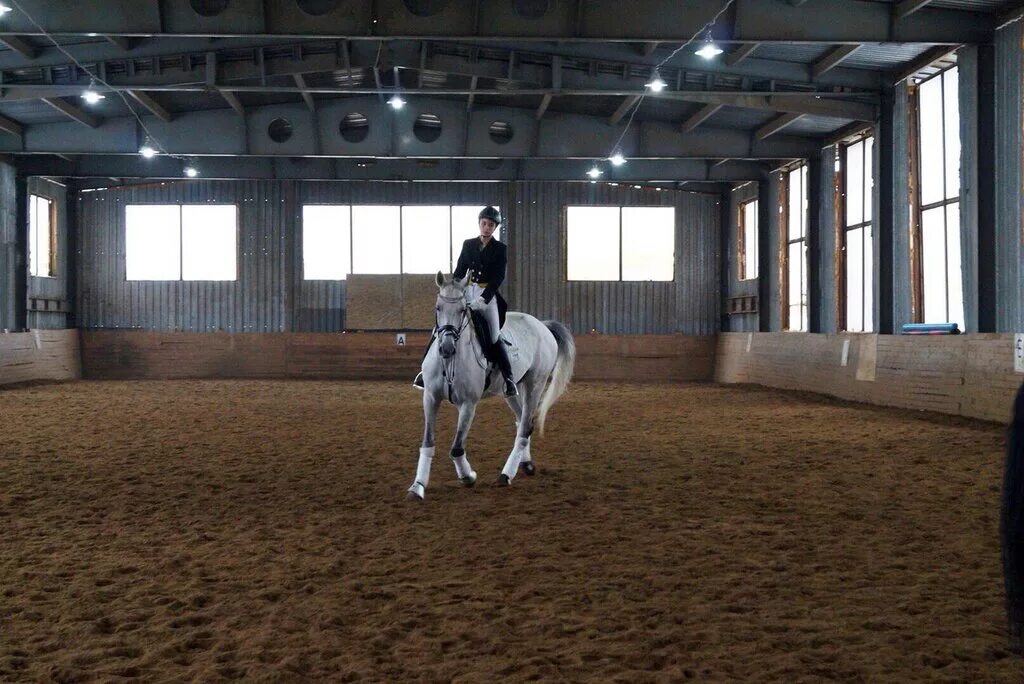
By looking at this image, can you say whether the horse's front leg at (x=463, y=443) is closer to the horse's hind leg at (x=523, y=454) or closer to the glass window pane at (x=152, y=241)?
the horse's hind leg at (x=523, y=454)

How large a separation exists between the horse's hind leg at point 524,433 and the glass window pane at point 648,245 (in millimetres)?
19082

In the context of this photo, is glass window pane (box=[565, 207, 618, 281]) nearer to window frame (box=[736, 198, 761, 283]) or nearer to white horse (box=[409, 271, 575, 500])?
window frame (box=[736, 198, 761, 283])

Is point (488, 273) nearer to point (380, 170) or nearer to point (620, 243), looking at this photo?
point (380, 170)

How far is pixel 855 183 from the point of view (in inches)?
795

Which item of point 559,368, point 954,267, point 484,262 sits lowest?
point 559,368

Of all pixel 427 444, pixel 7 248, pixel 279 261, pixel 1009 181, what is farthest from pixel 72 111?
pixel 1009 181

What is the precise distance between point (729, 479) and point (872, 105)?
469 inches

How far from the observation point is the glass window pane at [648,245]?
1098 inches

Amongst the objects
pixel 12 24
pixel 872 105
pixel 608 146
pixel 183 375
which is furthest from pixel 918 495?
pixel 183 375

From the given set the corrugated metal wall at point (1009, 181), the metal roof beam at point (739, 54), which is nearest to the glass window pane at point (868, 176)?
the metal roof beam at point (739, 54)

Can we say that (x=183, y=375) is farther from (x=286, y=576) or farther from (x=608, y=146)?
(x=286, y=576)

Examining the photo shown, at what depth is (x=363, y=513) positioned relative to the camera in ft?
23.3

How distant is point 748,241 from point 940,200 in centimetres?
1102

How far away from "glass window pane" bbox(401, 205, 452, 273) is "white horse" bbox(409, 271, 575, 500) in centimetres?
1784
